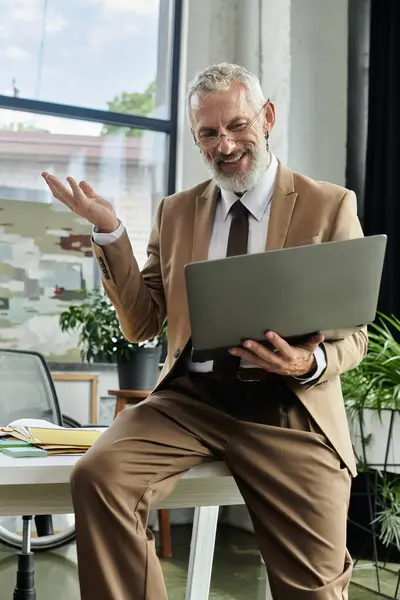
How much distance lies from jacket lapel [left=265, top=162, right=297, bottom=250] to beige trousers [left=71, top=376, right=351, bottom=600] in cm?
32

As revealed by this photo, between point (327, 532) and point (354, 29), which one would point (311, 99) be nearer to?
point (354, 29)

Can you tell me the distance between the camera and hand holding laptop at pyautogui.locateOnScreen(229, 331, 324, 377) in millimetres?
1515

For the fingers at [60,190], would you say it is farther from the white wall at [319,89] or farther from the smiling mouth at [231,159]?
the white wall at [319,89]

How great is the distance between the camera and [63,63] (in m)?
4.33

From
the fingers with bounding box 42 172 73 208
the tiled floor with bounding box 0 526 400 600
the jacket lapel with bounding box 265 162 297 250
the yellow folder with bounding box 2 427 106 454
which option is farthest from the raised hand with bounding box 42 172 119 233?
the tiled floor with bounding box 0 526 400 600

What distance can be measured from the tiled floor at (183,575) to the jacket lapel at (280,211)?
162 centimetres

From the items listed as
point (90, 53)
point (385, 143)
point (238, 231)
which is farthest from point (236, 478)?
point (90, 53)

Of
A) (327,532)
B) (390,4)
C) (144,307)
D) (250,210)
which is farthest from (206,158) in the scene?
(390,4)

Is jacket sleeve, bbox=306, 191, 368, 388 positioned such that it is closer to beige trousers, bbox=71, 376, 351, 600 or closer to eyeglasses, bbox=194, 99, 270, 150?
beige trousers, bbox=71, 376, 351, 600

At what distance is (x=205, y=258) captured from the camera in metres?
1.85

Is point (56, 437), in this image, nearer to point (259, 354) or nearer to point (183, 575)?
point (259, 354)

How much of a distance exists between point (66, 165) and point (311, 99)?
4.27ft

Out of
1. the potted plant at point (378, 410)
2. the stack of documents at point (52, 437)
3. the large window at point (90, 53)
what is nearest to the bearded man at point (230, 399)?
the stack of documents at point (52, 437)

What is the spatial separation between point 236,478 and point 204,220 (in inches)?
23.6
